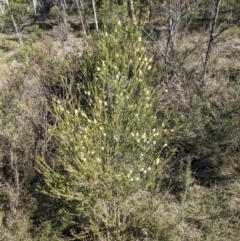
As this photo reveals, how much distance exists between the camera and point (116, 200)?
17.4 feet

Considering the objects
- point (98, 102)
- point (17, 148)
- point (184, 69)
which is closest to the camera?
point (98, 102)

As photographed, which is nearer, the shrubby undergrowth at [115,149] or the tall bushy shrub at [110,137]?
the tall bushy shrub at [110,137]

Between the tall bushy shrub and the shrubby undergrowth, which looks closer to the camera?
the tall bushy shrub

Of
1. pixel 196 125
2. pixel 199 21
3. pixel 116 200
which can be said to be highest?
pixel 116 200

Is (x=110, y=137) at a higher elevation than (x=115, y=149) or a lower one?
higher

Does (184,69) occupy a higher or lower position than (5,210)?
higher

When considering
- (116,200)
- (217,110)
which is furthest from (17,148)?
(217,110)

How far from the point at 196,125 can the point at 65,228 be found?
4.23 metres

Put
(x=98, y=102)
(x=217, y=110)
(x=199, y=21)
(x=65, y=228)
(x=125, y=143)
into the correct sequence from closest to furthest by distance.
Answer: (x=98, y=102) < (x=125, y=143) < (x=65, y=228) < (x=217, y=110) < (x=199, y=21)

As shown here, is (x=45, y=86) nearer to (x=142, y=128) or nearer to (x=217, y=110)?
(x=142, y=128)

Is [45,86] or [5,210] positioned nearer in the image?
[5,210]

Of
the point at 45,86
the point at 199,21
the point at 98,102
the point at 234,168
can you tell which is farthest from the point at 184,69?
the point at 199,21

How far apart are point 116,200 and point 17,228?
2804mm

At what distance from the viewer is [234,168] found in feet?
26.8
